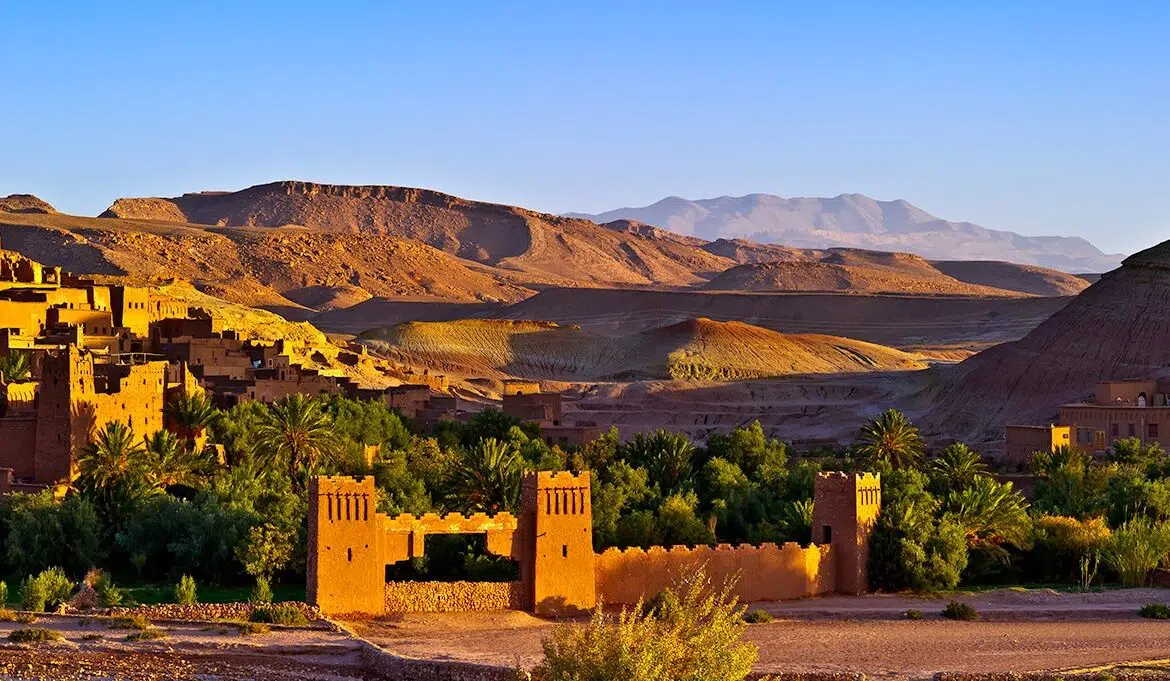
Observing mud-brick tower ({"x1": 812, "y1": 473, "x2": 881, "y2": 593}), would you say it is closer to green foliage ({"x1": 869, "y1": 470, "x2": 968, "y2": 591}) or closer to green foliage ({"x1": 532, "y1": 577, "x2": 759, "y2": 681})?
green foliage ({"x1": 869, "y1": 470, "x2": 968, "y2": 591})

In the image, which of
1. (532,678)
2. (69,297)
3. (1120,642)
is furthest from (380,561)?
(69,297)

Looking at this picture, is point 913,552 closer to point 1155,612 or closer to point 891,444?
point 1155,612

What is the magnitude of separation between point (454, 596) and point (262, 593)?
2.88 metres

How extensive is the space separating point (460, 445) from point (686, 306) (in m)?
89.1

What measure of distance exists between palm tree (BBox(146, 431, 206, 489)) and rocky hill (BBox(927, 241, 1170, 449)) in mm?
33893

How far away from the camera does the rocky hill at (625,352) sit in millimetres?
94312

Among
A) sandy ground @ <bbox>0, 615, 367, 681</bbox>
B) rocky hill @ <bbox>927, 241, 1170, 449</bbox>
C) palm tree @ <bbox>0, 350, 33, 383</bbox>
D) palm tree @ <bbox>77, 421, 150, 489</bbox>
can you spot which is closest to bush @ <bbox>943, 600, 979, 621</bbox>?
sandy ground @ <bbox>0, 615, 367, 681</bbox>

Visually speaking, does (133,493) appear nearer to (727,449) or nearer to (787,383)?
(727,449)

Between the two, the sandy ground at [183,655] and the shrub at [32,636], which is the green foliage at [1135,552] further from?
the shrub at [32,636]

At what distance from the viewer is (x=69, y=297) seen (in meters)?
57.2

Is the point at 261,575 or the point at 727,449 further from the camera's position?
the point at 727,449

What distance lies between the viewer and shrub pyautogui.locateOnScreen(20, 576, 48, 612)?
2928 cm

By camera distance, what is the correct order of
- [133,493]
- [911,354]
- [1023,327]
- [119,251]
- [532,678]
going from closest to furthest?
[532,678]
[133,493]
[911,354]
[1023,327]
[119,251]

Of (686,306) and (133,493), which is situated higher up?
(686,306)
